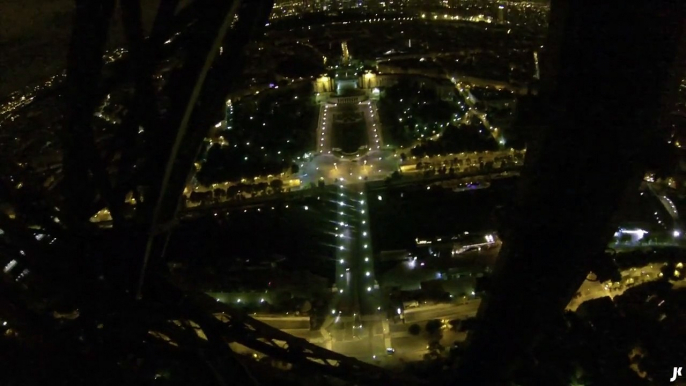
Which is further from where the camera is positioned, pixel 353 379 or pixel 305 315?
pixel 305 315

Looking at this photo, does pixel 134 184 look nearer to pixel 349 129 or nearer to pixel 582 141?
pixel 582 141

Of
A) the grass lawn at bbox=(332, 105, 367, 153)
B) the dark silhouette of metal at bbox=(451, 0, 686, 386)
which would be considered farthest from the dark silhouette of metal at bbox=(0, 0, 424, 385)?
the grass lawn at bbox=(332, 105, 367, 153)

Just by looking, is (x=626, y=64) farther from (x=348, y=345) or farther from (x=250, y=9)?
(x=348, y=345)

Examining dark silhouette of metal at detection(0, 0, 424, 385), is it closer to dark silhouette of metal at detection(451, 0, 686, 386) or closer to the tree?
dark silhouette of metal at detection(451, 0, 686, 386)

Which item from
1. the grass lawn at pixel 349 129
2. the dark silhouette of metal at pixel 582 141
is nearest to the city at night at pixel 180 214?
the dark silhouette of metal at pixel 582 141

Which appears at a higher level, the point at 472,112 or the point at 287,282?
the point at 287,282

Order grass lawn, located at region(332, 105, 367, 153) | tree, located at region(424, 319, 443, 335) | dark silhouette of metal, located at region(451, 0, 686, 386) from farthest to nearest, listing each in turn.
Answer: grass lawn, located at region(332, 105, 367, 153), tree, located at region(424, 319, 443, 335), dark silhouette of metal, located at region(451, 0, 686, 386)

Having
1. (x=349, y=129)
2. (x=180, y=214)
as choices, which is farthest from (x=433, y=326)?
(x=349, y=129)

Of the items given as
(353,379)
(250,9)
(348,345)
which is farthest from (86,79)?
(348,345)

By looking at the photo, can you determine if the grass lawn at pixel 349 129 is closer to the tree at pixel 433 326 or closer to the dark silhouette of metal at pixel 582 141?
the tree at pixel 433 326
